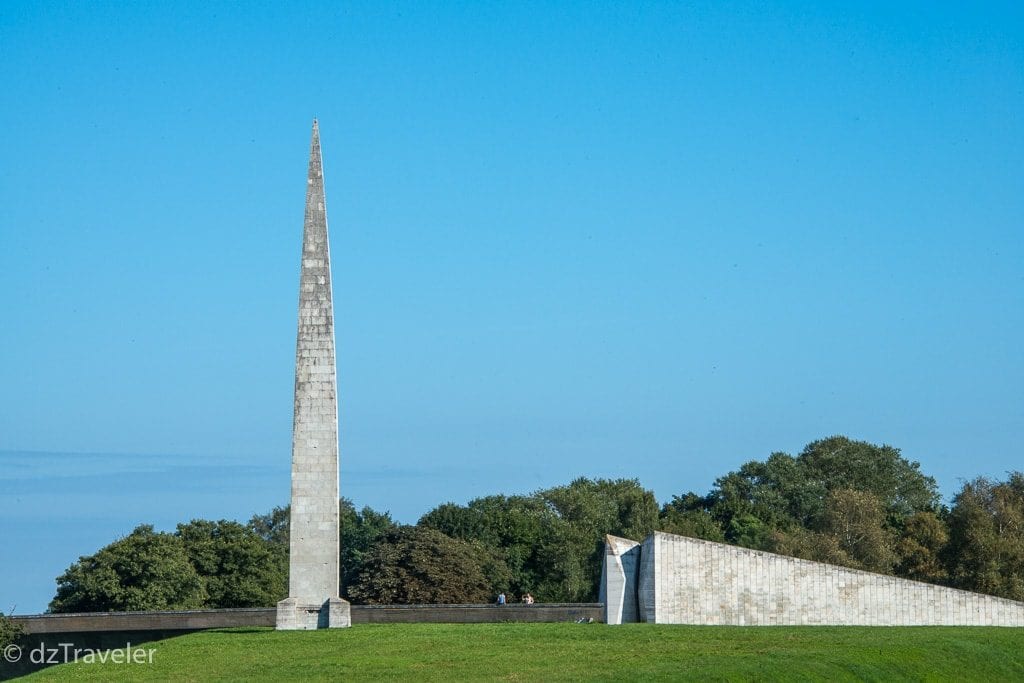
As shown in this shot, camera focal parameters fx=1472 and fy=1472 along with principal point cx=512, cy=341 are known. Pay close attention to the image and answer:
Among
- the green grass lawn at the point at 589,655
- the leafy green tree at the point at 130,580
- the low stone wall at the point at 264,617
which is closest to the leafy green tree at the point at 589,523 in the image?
the leafy green tree at the point at 130,580

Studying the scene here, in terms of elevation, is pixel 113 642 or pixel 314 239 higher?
pixel 314 239

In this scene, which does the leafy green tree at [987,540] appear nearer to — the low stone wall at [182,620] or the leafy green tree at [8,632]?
the low stone wall at [182,620]

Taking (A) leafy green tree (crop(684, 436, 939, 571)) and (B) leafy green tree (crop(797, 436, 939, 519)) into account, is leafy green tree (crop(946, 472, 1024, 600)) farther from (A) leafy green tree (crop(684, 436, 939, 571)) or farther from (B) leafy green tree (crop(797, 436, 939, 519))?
(B) leafy green tree (crop(797, 436, 939, 519))

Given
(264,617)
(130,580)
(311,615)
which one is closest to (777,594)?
(311,615)

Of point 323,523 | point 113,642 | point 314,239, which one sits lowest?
point 113,642

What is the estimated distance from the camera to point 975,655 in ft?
87.9

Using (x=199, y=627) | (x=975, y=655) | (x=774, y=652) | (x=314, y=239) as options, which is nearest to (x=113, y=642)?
(x=199, y=627)

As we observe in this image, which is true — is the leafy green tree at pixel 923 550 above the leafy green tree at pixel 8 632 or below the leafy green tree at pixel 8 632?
above

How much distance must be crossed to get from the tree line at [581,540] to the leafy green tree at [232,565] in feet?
0.22

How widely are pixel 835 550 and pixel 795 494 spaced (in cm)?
3122

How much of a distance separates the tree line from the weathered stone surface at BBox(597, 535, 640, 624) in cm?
1668

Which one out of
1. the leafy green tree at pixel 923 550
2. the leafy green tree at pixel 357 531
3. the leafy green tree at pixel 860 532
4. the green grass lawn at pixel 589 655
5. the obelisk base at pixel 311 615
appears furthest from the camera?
the leafy green tree at pixel 357 531

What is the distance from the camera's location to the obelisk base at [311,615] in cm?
3169

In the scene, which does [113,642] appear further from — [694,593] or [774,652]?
[774,652]
